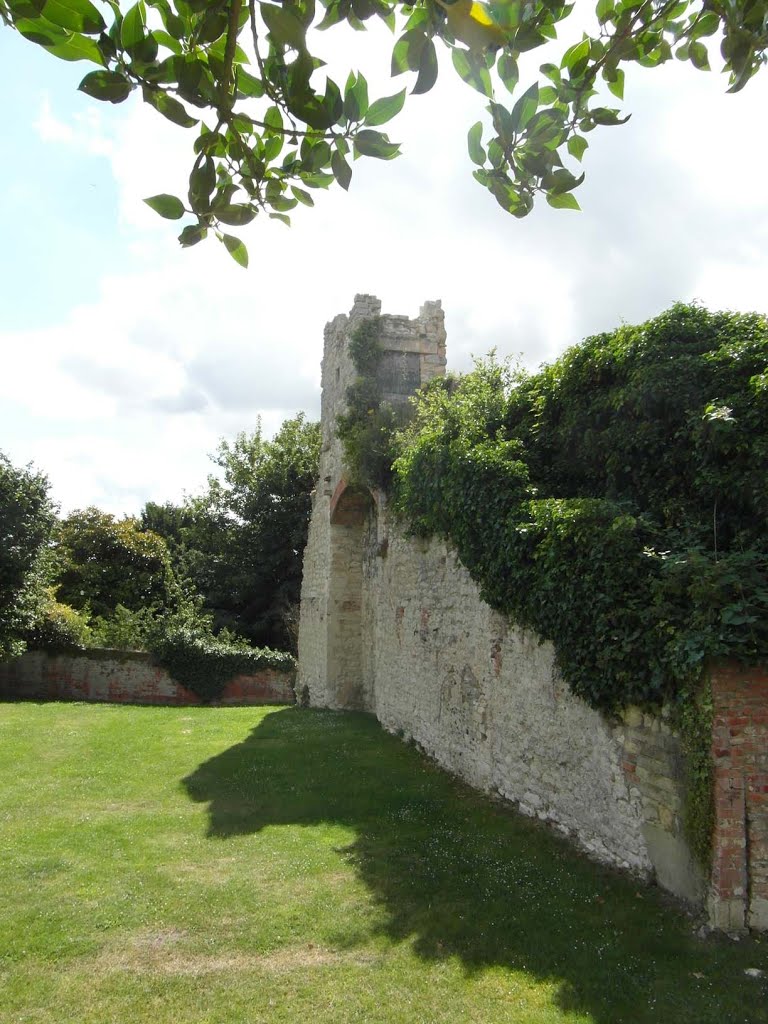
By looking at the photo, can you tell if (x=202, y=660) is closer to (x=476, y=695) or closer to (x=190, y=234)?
(x=476, y=695)

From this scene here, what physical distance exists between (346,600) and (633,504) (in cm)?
977

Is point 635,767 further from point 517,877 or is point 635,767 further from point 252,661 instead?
point 252,661

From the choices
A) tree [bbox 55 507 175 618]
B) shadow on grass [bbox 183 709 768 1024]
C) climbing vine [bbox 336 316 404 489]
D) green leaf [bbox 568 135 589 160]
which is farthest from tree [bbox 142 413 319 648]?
green leaf [bbox 568 135 589 160]

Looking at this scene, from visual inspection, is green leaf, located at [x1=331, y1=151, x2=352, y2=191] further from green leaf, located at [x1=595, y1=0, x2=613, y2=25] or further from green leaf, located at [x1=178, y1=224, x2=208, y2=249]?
green leaf, located at [x1=595, y1=0, x2=613, y2=25]

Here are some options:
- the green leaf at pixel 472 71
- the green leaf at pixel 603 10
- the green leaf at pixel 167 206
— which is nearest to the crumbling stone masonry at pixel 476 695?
the green leaf at pixel 603 10

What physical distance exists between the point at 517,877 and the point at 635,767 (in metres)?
1.30

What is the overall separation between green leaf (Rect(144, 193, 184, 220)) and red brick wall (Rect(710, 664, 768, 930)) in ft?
13.8

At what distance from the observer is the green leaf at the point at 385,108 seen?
2111mm

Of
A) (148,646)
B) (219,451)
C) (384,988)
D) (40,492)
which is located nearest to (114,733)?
(148,646)

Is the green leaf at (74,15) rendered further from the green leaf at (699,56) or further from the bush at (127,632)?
the bush at (127,632)

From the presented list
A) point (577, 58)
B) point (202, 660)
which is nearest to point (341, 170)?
point (577, 58)

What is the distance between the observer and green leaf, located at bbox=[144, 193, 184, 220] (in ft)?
7.39

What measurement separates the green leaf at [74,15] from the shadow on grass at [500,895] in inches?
190

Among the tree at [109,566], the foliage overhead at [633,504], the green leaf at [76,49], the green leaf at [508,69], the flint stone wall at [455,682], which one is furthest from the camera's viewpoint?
the tree at [109,566]
